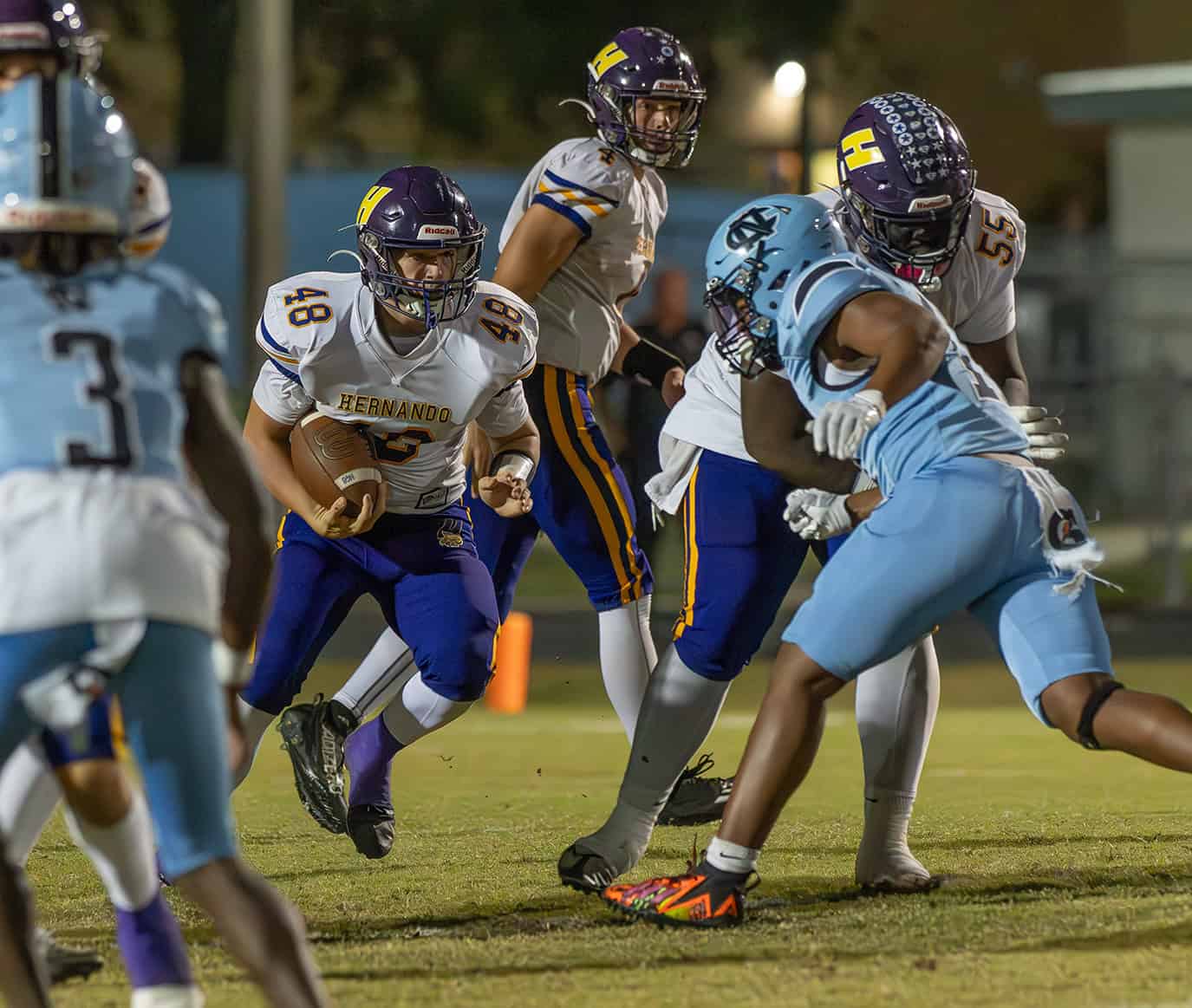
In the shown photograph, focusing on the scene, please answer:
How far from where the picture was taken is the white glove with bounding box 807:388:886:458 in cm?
429

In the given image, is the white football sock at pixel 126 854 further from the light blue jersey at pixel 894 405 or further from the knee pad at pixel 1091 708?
the knee pad at pixel 1091 708

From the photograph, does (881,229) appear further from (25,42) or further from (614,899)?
(25,42)

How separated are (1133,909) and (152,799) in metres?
2.56

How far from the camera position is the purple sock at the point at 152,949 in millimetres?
3539

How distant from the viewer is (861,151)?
487 cm

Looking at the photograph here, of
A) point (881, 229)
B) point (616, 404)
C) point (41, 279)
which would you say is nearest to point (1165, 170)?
point (616, 404)

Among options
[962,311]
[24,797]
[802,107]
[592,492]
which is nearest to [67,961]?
[24,797]

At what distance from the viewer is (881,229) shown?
4895 mm

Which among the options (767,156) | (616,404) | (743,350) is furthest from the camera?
(767,156)

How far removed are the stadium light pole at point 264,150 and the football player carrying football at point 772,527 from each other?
26.9ft

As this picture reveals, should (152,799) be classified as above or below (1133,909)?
above

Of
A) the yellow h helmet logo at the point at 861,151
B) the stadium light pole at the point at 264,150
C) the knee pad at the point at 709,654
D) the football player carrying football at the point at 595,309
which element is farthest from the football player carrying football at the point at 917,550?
the stadium light pole at the point at 264,150

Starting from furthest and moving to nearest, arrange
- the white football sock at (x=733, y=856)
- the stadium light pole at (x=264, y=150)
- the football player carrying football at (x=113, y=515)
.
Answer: the stadium light pole at (x=264, y=150), the white football sock at (x=733, y=856), the football player carrying football at (x=113, y=515)

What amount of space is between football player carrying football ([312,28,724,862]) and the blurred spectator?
4501 mm
